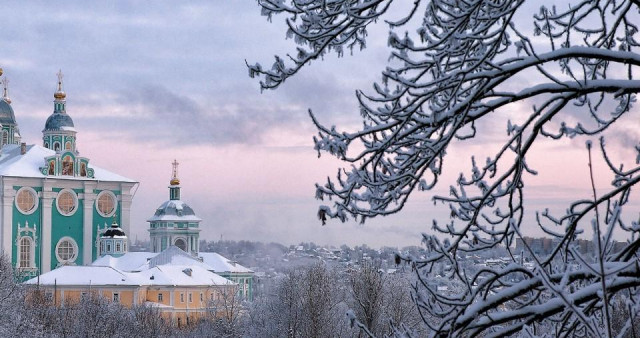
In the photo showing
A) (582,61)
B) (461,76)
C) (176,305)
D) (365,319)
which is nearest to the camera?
(461,76)

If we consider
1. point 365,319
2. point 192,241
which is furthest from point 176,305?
point 365,319

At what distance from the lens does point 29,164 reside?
7694cm

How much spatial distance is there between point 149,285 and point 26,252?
31.9ft

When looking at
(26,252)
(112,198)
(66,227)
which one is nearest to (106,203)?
(112,198)

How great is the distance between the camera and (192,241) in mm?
86938

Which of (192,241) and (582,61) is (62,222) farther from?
(582,61)

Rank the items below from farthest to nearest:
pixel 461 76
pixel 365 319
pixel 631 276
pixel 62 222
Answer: pixel 62 222 → pixel 365 319 → pixel 461 76 → pixel 631 276

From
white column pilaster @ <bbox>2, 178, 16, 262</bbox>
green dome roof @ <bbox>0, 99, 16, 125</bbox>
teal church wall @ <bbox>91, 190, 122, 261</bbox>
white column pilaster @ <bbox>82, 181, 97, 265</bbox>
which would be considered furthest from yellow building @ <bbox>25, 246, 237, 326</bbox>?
green dome roof @ <bbox>0, 99, 16, 125</bbox>

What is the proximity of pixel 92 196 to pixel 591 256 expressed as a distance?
2898 inches

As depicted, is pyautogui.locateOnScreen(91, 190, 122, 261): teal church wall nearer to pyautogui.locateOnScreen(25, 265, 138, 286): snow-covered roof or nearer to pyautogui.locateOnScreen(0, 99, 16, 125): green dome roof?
pyautogui.locateOnScreen(25, 265, 138, 286): snow-covered roof

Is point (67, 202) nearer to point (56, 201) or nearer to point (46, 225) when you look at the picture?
point (56, 201)

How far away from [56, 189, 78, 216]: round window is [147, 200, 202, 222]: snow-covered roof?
32.4ft

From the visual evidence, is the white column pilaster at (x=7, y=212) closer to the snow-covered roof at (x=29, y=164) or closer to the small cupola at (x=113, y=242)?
the snow-covered roof at (x=29, y=164)

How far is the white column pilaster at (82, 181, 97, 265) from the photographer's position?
7694cm
